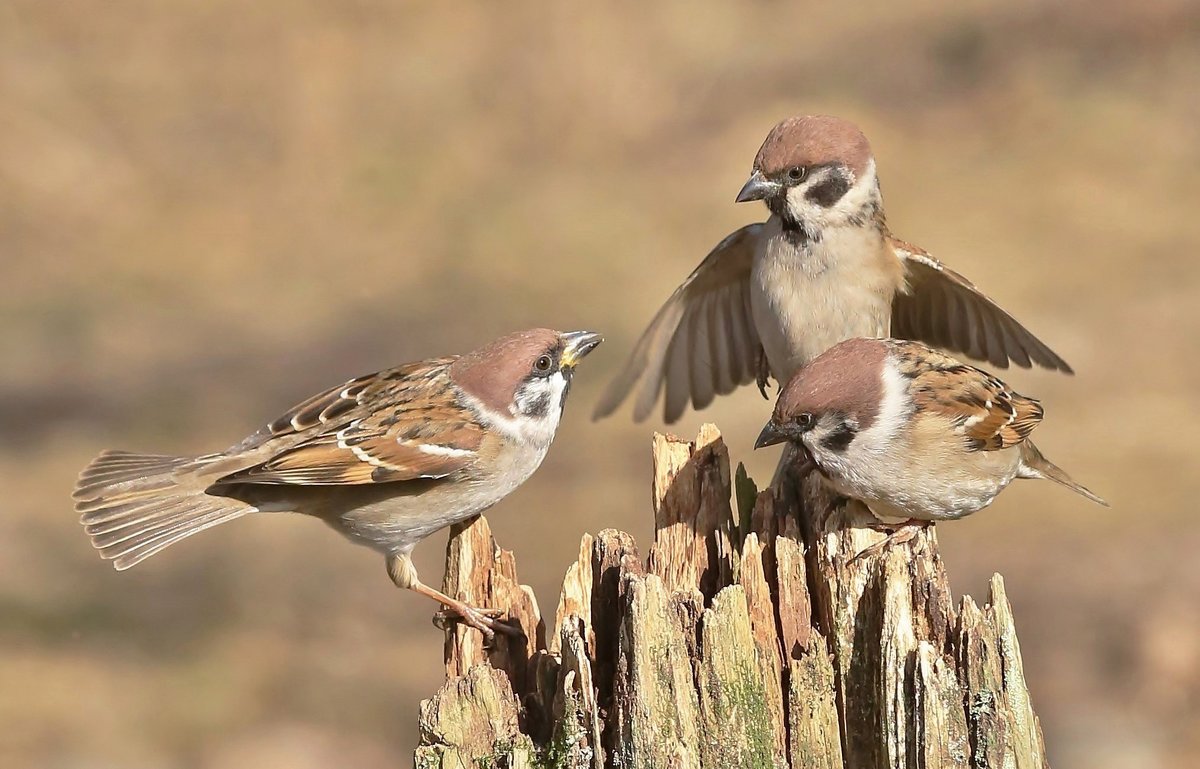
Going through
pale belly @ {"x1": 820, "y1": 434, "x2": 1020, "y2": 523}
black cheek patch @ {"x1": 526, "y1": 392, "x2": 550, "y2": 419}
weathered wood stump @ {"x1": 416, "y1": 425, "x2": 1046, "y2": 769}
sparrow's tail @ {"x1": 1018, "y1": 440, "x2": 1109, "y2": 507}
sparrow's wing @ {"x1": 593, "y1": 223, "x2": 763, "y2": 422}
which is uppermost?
sparrow's wing @ {"x1": 593, "y1": 223, "x2": 763, "y2": 422}

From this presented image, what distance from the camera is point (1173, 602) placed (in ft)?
25.4

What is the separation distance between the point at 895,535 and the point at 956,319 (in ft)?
5.74

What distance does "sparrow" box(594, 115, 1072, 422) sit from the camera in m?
5.16

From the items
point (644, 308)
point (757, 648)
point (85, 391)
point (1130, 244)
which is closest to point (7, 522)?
point (85, 391)

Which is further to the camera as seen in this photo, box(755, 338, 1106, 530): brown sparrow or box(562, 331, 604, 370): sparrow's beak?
box(562, 331, 604, 370): sparrow's beak

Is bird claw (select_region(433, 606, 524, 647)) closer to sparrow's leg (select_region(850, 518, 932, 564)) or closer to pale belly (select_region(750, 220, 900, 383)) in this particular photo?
sparrow's leg (select_region(850, 518, 932, 564))

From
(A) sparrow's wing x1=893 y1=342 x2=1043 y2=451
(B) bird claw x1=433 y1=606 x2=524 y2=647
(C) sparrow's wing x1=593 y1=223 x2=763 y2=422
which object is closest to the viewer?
(B) bird claw x1=433 y1=606 x2=524 y2=647

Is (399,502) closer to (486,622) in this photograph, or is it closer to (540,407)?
(540,407)

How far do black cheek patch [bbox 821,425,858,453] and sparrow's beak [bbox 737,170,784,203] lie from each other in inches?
39.4

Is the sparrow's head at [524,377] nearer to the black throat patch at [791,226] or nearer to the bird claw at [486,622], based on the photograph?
the bird claw at [486,622]

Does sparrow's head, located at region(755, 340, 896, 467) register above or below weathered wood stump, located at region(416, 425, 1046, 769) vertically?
above

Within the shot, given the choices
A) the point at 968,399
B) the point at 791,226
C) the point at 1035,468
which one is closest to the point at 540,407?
the point at 791,226

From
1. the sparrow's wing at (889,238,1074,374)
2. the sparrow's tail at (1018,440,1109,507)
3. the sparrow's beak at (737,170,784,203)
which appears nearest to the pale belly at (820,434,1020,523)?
the sparrow's tail at (1018,440,1109,507)

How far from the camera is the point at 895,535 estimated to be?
4.45 m
